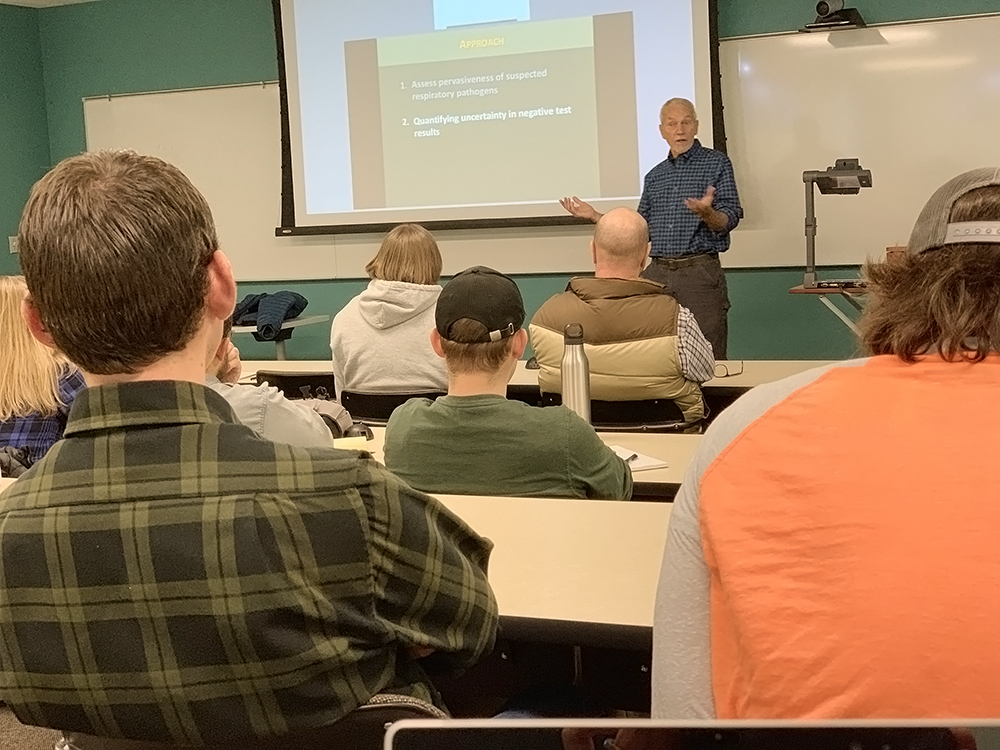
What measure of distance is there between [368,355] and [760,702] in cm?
269

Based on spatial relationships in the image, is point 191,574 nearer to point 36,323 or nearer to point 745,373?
point 36,323

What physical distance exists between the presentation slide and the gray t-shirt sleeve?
4.85m

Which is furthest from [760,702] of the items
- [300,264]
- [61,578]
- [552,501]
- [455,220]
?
[300,264]

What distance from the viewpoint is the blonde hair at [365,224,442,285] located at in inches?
140

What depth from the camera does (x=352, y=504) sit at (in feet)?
3.36

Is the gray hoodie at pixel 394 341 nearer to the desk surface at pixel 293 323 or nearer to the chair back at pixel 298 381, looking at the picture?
the chair back at pixel 298 381

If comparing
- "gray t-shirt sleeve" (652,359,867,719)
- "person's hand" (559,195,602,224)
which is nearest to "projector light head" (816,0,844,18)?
"person's hand" (559,195,602,224)

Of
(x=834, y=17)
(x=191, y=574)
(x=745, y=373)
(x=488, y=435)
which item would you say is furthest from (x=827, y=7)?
(x=191, y=574)

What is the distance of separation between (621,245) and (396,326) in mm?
778

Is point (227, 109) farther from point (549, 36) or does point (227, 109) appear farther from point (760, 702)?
point (760, 702)

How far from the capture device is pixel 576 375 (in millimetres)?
2564

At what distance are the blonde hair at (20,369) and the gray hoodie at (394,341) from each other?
3.19 ft

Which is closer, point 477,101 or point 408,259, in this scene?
point 408,259

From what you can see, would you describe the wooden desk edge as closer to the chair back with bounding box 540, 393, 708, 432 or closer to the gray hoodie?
the chair back with bounding box 540, 393, 708, 432
